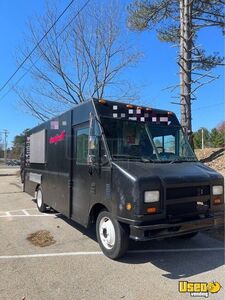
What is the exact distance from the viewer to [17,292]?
498 cm

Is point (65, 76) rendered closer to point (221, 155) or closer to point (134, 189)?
point (221, 155)

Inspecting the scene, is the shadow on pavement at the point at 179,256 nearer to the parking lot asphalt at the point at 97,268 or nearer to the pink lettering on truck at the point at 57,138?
the parking lot asphalt at the point at 97,268

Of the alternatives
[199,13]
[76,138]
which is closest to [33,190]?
[76,138]

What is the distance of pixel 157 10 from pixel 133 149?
11.0m

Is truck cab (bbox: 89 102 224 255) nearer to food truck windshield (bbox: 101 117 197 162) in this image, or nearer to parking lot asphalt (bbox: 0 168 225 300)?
food truck windshield (bbox: 101 117 197 162)

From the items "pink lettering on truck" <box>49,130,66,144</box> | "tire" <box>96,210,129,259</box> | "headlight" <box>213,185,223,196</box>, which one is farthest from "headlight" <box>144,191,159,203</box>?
"pink lettering on truck" <box>49,130,66,144</box>

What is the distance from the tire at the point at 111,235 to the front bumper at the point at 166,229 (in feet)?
1.07

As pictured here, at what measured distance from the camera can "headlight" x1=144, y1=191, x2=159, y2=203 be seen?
225 inches

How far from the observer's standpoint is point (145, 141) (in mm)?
7004

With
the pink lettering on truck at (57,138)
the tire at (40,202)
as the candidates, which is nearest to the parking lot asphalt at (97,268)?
the pink lettering on truck at (57,138)

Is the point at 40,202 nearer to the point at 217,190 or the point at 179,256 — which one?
the point at 179,256

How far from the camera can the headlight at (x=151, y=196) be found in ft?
18.8

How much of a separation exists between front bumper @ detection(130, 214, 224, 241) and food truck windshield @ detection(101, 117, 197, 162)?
1.25 meters

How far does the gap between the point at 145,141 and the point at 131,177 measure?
1369mm
